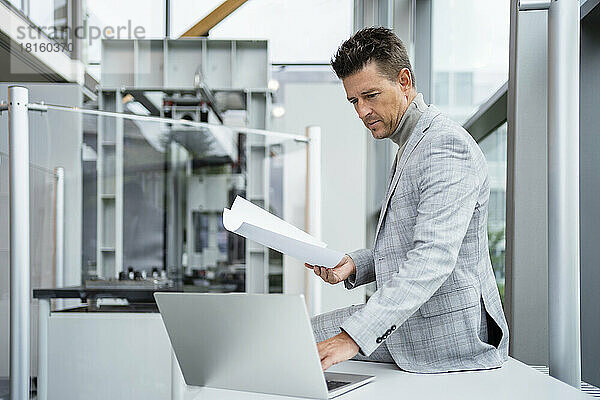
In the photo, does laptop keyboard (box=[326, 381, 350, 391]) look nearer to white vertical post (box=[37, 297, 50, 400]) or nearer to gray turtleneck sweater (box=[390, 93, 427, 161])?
gray turtleneck sweater (box=[390, 93, 427, 161])

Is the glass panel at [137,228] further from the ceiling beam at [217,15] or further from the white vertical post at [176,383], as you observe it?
the ceiling beam at [217,15]

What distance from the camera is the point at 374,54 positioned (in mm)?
1360

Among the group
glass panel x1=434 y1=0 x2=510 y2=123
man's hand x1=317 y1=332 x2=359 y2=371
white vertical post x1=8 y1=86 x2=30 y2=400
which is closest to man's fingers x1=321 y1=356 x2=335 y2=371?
man's hand x1=317 y1=332 x2=359 y2=371

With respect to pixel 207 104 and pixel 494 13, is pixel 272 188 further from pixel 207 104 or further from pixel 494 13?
pixel 494 13

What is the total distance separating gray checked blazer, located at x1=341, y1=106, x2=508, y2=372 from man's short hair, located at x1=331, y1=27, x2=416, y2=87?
0.48ft

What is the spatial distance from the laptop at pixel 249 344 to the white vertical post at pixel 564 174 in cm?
30

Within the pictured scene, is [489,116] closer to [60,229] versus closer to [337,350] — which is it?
[337,350]

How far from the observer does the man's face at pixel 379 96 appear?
1.37 meters

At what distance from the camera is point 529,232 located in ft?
5.12

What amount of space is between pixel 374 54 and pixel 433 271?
467 mm

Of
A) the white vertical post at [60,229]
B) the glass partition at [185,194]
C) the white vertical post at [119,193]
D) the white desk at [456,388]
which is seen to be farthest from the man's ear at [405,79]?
the white vertical post at [119,193]

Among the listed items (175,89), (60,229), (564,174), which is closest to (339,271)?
(564,174)

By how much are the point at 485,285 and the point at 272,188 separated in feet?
9.75

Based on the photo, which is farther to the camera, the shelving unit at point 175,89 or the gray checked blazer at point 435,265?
the shelving unit at point 175,89
